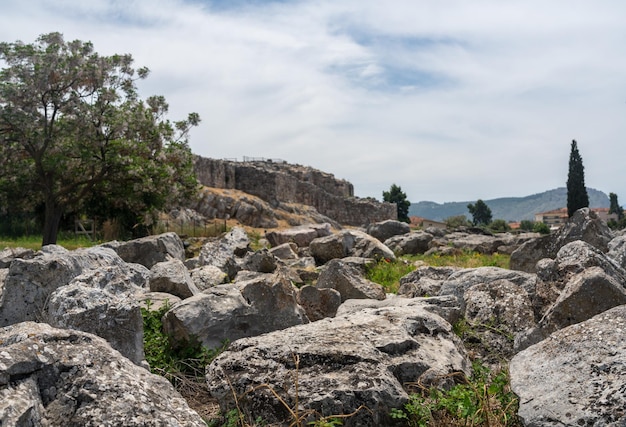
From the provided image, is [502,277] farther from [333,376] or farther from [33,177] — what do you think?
[33,177]

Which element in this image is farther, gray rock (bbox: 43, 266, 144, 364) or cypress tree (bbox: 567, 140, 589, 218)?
cypress tree (bbox: 567, 140, 589, 218)

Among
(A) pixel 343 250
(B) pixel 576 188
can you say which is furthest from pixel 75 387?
(B) pixel 576 188

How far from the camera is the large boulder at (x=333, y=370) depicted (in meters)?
3.89

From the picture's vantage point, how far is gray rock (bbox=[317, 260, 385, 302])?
8.66 m

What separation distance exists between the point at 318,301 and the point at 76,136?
17.7m

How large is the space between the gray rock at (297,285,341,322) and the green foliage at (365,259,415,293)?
3394 millimetres

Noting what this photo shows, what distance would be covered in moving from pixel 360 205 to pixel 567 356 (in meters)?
53.9

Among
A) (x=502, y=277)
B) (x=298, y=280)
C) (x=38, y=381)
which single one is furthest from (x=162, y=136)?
(x=38, y=381)

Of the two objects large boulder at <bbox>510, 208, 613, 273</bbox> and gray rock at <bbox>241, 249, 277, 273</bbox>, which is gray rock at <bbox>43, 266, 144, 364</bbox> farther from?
large boulder at <bbox>510, 208, 613, 273</bbox>

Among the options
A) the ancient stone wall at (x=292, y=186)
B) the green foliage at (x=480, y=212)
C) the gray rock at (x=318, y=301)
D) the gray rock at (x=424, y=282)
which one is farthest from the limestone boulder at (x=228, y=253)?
the green foliage at (x=480, y=212)

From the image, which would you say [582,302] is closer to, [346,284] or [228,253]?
[346,284]

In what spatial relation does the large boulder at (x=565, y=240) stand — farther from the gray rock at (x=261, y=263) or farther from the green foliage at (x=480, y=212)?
the green foliage at (x=480, y=212)

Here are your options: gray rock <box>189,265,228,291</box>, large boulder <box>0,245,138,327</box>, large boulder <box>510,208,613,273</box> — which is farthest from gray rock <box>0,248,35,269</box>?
large boulder <box>510,208,613,273</box>

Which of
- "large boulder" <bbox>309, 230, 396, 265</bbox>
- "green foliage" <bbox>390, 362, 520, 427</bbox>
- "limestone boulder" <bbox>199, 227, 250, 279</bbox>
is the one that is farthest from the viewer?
"large boulder" <bbox>309, 230, 396, 265</bbox>
